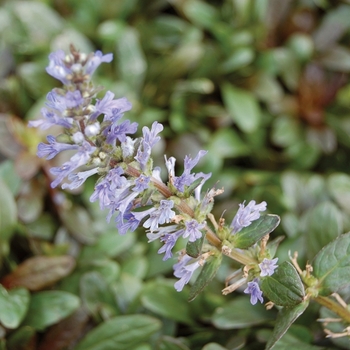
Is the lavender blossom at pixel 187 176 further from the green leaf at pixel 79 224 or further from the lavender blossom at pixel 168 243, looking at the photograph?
the green leaf at pixel 79 224

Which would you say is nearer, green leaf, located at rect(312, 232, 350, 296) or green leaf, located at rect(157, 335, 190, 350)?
green leaf, located at rect(312, 232, 350, 296)

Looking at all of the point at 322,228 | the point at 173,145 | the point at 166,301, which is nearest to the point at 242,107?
the point at 173,145

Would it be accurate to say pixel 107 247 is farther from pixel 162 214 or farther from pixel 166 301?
pixel 162 214

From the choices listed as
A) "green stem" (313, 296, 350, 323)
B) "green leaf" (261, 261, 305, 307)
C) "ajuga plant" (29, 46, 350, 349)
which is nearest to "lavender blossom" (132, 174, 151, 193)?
"ajuga plant" (29, 46, 350, 349)

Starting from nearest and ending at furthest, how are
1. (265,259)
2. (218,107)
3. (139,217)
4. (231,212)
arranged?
(139,217) < (265,259) < (231,212) < (218,107)

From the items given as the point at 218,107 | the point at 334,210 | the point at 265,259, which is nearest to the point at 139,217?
the point at 265,259

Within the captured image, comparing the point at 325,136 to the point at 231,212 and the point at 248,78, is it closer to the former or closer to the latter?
the point at 248,78

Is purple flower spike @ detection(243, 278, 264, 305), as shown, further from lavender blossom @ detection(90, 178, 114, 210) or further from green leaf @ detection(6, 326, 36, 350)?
green leaf @ detection(6, 326, 36, 350)
